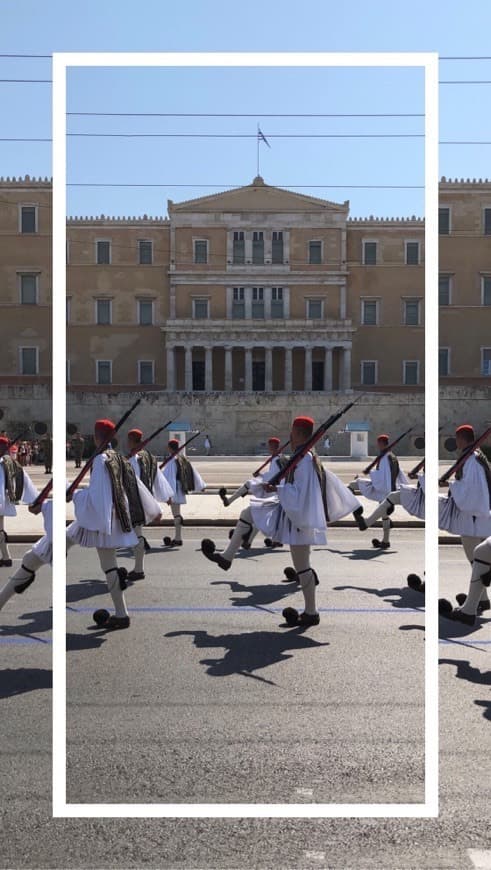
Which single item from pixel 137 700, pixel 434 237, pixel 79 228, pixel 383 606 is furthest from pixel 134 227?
pixel 383 606

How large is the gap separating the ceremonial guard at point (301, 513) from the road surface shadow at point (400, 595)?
1286mm

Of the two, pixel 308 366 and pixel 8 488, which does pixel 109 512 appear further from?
pixel 308 366

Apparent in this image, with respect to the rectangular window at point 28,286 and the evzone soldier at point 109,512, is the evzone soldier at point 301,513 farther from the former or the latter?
the rectangular window at point 28,286

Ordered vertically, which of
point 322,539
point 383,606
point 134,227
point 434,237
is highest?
point 134,227

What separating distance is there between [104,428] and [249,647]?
1947mm

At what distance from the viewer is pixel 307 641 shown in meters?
6.65

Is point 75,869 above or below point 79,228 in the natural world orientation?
below

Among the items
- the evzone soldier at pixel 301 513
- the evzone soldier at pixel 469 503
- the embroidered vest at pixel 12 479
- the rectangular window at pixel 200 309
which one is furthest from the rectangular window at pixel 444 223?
the rectangular window at pixel 200 309

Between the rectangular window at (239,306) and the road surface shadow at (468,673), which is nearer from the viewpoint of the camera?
the road surface shadow at (468,673)

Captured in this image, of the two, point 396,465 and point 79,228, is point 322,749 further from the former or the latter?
point 396,465

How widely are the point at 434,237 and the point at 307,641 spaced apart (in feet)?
13.0

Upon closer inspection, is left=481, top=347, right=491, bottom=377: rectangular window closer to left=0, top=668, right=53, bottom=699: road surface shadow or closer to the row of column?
the row of column

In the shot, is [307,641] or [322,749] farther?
[307,641]

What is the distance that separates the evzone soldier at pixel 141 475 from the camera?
9.56 meters
